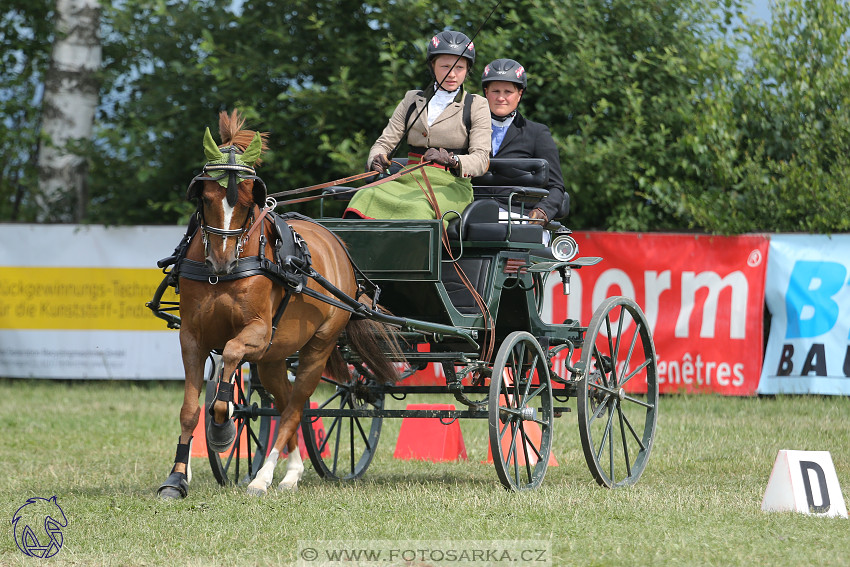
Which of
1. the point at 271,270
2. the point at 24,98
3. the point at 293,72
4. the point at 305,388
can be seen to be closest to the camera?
the point at 271,270

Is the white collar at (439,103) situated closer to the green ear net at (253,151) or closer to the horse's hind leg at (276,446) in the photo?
the green ear net at (253,151)

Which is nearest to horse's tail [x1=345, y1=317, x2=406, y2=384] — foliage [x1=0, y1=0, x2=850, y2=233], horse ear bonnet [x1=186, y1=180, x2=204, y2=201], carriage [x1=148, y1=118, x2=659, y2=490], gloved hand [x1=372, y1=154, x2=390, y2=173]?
carriage [x1=148, y1=118, x2=659, y2=490]

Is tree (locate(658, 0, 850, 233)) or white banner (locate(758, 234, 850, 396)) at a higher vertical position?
tree (locate(658, 0, 850, 233))

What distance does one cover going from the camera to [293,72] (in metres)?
13.2

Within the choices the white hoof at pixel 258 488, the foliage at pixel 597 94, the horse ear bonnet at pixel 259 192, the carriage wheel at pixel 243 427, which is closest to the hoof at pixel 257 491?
the white hoof at pixel 258 488

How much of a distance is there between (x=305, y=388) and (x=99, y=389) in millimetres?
7036

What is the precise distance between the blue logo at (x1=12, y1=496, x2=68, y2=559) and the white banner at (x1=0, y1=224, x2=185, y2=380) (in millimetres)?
6802

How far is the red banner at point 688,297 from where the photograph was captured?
1145 cm

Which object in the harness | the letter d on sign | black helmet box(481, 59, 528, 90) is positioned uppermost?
black helmet box(481, 59, 528, 90)

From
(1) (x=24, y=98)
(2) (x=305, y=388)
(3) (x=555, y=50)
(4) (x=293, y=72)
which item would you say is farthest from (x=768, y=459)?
(1) (x=24, y=98)

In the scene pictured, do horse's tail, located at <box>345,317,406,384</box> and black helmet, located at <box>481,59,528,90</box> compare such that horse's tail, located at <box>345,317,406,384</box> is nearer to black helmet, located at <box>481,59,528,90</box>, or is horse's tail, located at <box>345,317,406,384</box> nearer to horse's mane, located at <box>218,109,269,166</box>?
horse's mane, located at <box>218,109,269,166</box>

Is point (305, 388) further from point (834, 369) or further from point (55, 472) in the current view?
point (834, 369)

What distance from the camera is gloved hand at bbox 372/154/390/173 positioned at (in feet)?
22.2

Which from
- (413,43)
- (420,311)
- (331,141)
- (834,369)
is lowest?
(834,369)
